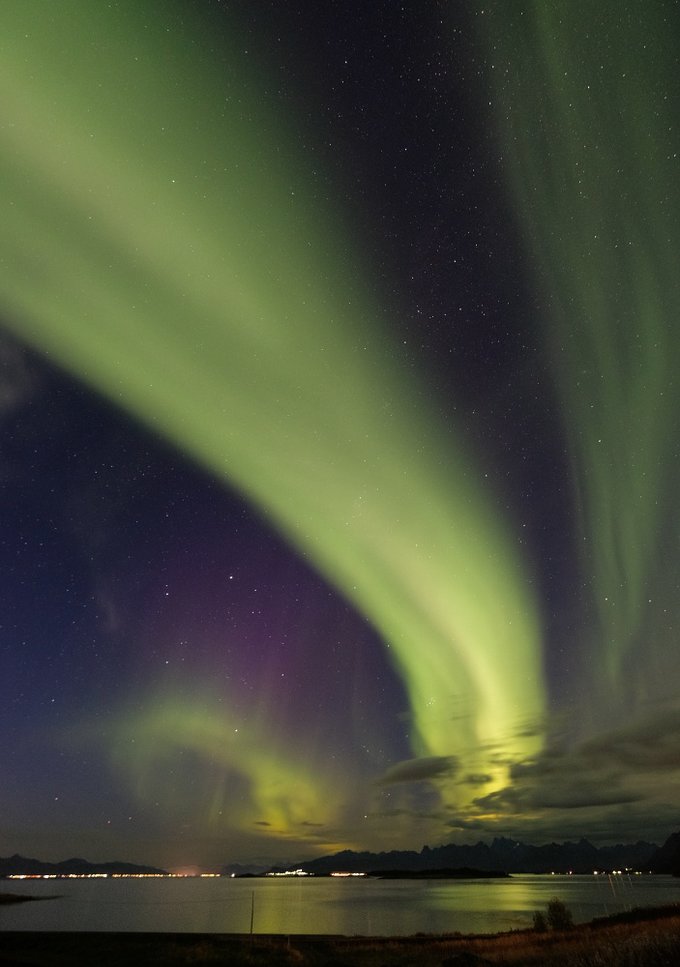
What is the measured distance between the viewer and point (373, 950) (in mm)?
37969

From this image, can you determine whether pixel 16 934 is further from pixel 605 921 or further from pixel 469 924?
pixel 469 924

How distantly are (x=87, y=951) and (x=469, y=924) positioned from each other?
200ft

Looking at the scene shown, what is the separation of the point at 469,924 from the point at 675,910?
3994 cm

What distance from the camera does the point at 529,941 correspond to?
133ft

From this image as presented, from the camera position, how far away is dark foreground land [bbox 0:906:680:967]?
28.7 metres

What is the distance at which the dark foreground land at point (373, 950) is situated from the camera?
94.3 ft

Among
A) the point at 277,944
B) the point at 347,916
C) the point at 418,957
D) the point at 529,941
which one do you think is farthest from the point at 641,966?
the point at 347,916

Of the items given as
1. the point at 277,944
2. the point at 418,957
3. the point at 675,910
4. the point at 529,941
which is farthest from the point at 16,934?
the point at 675,910

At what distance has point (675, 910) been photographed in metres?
49.0

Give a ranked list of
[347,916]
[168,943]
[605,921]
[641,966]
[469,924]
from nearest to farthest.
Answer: [641,966]
[168,943]
[605,921]
[469,924]
[347,916]

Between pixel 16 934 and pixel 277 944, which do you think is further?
pixel 16 934

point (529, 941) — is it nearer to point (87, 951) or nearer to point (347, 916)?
point (87, 951)

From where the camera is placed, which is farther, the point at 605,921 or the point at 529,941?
the point at 605,921

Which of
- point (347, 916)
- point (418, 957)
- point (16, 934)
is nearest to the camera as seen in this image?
point (418, 957)
